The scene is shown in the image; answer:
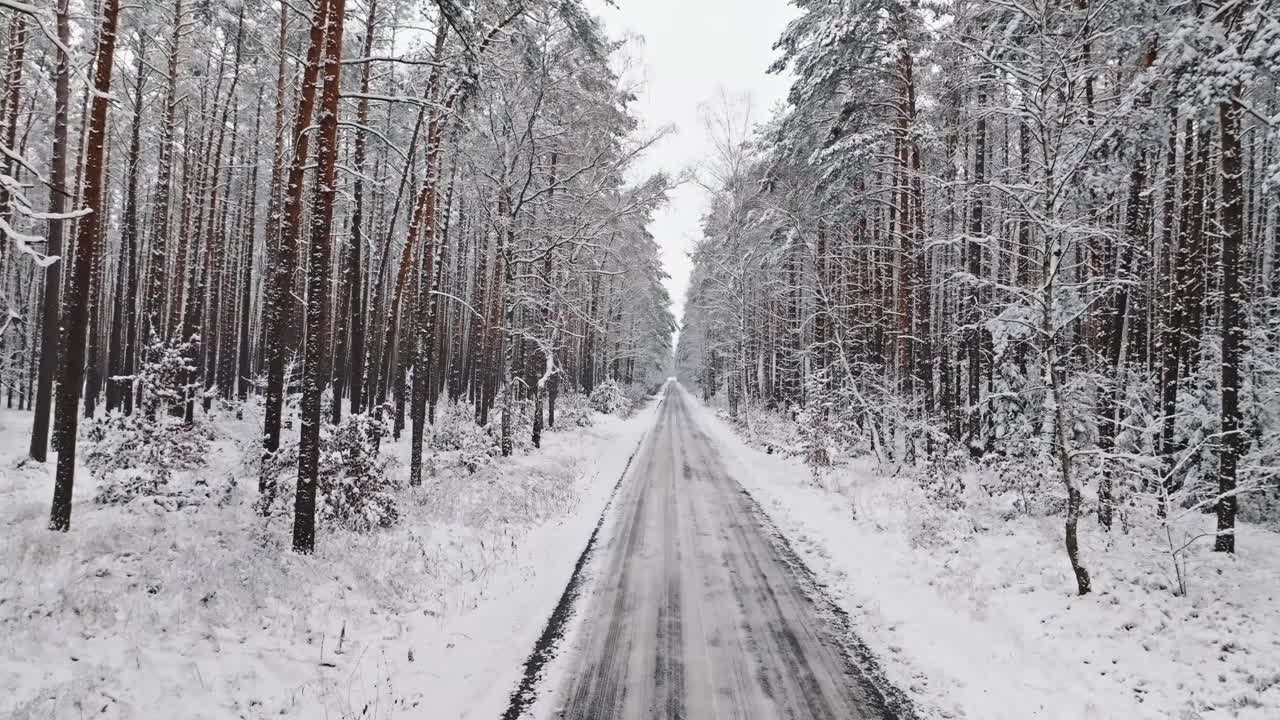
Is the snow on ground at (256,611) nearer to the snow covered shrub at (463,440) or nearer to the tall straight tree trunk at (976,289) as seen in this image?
the snow covered shrub at (463,440)

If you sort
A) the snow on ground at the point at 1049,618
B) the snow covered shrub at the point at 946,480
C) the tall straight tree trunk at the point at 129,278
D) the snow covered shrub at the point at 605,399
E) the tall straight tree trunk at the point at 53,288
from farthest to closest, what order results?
the snow covered shrub at the point at 605,399 → the tall straight tree trunk at the point at 129,278 → the snow covered shrub at the point at 946,480 → the tall straight tree trunk at the point at 53,288 → the snow on ground at the point at 1049,618

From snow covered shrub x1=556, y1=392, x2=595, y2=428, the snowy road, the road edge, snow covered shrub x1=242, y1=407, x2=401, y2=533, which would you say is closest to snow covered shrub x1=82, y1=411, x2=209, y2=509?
snow covered shrub x1=242, y1=407, x2=401, y2=533

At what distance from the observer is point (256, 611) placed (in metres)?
6.17

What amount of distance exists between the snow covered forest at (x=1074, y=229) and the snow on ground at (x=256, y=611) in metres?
6.84

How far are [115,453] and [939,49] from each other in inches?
736

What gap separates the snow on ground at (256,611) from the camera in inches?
193

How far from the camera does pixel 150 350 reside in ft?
34.3

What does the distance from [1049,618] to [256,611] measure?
8.80 metres

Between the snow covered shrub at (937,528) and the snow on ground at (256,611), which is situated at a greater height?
the snow covered shrub at (937,528)

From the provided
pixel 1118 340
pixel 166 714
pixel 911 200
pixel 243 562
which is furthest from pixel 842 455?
pixel 166 714

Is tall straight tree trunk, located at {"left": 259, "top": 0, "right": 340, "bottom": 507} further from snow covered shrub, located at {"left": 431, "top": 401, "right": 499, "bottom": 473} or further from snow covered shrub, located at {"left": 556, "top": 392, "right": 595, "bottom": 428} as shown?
snow covered shrub, located at {"left": 556, "top": 392, "right": 595, "bottom": 428}

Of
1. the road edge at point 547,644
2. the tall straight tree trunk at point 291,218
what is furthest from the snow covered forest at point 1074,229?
the tall straight tree trunk at point 291,218

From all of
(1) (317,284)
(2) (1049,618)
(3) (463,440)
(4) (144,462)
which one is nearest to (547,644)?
(1) (317,284)

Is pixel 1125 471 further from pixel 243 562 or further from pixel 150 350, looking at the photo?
pixel 150 350
